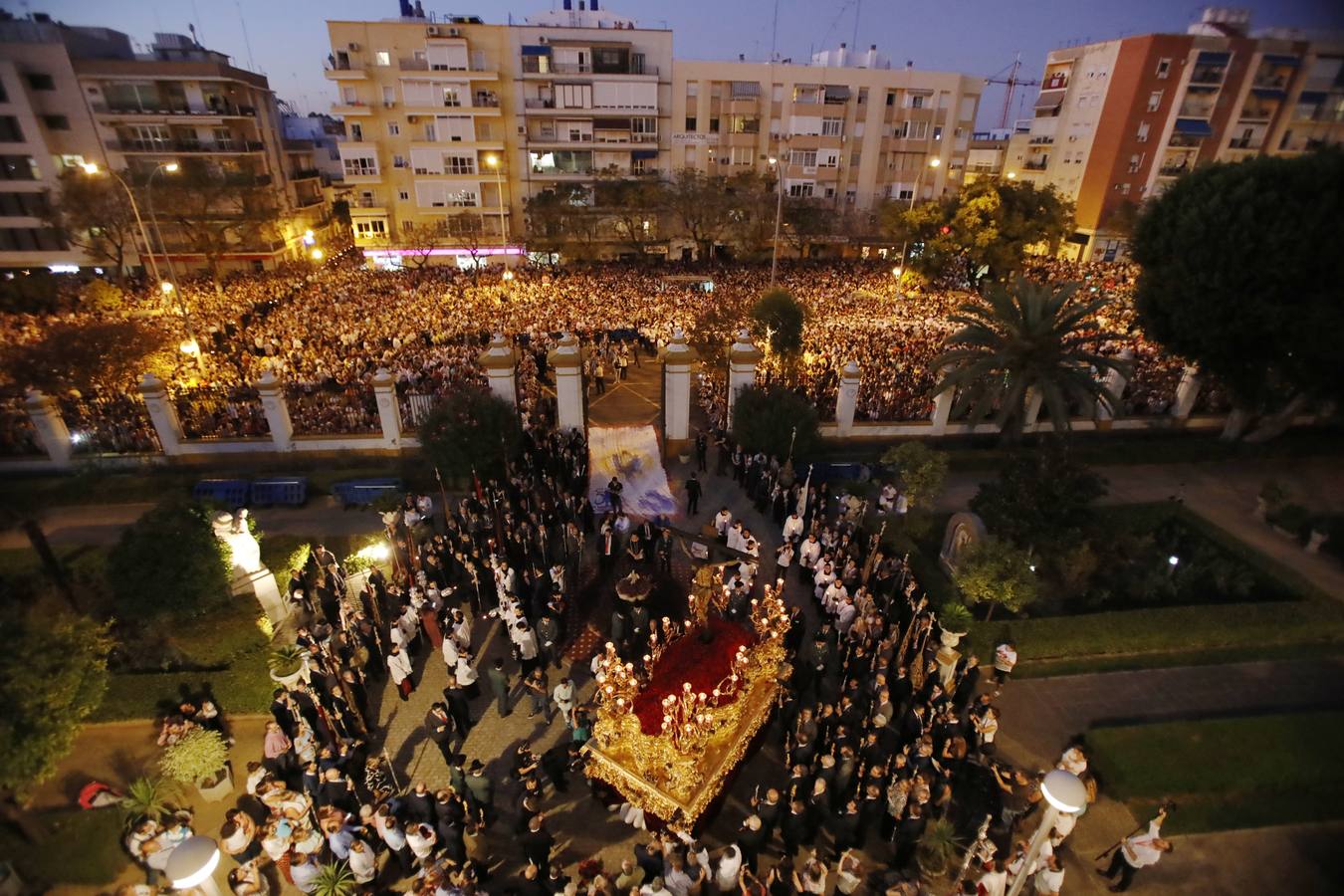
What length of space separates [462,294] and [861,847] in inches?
1155

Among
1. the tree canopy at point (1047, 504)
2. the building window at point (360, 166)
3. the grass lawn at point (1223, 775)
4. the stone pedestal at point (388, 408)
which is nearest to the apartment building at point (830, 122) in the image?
the building window at point (360, 166)

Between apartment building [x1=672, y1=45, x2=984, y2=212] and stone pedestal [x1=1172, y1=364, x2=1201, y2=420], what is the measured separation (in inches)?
1281

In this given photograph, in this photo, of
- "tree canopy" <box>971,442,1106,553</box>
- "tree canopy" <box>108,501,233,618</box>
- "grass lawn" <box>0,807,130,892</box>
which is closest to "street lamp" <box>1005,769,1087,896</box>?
"tree canopy" <box>971,442,1106,553</box>

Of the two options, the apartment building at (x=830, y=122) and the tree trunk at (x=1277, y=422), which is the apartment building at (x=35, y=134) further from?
the tree trunk at (x=1277, y=422)

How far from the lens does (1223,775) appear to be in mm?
9141

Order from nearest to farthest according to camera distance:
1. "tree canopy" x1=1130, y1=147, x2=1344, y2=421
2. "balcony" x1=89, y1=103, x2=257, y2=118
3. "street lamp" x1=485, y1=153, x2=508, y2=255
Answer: "tree canopy" x1=1130, y1=147, x2=1344, y2=421, "balcony" x1=89, y1=103, x2=257, y2=118, "street lamp" x1=485, y1=153, x2=508, y2=255

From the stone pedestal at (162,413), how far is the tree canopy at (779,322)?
16.6 m

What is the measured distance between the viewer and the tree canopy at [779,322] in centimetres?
2153

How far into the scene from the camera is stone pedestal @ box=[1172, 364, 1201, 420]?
788 inches

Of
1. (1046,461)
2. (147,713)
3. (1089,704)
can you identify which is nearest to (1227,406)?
(1046,461)

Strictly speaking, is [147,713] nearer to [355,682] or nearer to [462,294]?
[355,682]

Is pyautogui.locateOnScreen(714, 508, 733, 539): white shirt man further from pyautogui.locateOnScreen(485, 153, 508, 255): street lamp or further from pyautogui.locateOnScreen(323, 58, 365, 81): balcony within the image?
pyautogui.locateOnScreen(323, 58, 365, 81): balcony

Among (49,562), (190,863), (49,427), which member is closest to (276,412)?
(49,427)

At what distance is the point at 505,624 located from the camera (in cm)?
1166
